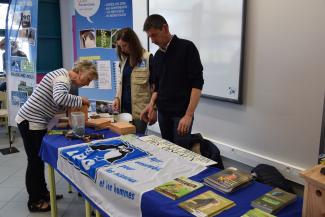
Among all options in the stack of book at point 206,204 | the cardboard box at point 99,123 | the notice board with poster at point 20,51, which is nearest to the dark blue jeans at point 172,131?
the cardboard box at point 99,123

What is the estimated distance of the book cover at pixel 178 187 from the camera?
1141 millimetres

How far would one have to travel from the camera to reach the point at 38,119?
6.69 ft

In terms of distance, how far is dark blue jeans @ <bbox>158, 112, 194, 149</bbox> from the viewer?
6.24ft

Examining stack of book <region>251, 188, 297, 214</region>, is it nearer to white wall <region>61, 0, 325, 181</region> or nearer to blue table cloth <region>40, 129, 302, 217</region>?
blue table cloth <region>40, 129, 302, 217</region>

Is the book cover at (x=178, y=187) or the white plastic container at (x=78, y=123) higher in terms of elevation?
the white plastic container at (x=78, y=123)

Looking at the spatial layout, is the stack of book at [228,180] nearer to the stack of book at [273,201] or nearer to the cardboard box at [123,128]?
the stack of book at [273,201]

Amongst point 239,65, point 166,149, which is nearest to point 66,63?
point 239,65

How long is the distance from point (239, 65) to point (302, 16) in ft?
1.85

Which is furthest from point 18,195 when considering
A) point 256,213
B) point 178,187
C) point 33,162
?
point 256,213

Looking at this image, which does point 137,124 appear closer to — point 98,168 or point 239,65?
point 98,168

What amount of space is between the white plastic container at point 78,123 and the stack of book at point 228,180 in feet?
3.18

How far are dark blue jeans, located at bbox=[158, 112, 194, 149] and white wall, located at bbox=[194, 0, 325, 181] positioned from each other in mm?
664

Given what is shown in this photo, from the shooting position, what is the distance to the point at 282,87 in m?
2.08

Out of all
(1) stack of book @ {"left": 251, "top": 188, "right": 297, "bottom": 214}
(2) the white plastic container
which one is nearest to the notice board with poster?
(2) the white plastic container
